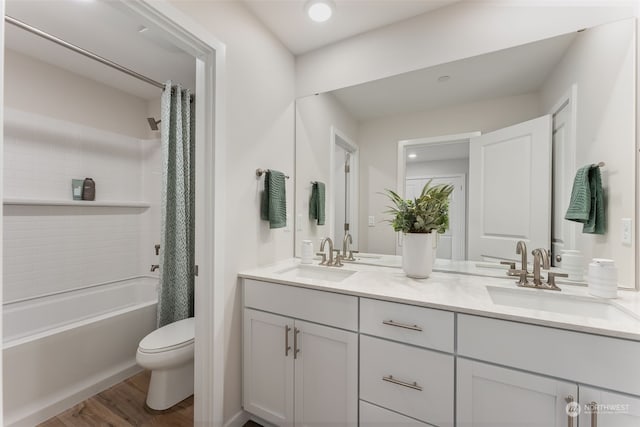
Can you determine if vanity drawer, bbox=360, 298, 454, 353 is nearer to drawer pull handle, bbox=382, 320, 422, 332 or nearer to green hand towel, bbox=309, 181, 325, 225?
drawer pull handle, bbox=382, 320, 422, 332

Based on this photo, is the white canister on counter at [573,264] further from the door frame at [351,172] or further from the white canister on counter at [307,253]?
the white canister on counter at [307,253]

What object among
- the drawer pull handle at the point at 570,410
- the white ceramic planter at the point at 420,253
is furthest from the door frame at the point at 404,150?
the drawer pull handle at the point at 570,410

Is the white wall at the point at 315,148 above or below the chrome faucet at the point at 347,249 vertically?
above

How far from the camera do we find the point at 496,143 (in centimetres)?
153

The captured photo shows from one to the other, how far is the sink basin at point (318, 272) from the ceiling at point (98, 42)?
140cm

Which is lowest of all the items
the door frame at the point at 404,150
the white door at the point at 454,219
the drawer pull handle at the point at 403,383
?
the drawer pull handle at the point at 403,383

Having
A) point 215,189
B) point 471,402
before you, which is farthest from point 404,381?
point 215,189

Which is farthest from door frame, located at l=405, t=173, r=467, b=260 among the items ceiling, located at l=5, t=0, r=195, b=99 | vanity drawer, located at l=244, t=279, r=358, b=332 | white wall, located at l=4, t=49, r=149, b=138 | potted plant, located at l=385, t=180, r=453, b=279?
white wall, located at l=4, t=49, r=149, b=138

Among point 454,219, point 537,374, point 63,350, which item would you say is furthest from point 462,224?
point 63,350

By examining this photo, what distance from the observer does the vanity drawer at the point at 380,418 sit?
1150mm

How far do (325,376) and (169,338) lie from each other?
Answer: 1.06 m

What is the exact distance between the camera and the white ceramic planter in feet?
4.80

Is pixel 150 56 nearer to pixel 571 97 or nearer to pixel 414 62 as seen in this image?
pixel 414 62

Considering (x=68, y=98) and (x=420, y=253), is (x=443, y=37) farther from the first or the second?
(x=68, y=98)
